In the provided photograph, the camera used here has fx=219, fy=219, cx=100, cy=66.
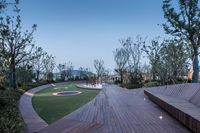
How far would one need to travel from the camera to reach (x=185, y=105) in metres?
5.54

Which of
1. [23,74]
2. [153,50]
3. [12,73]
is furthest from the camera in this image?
[23,74]

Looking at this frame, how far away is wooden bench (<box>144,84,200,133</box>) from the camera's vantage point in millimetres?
4156

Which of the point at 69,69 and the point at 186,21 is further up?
the point at 186,21

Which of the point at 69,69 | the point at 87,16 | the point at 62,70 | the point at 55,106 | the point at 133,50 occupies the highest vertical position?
the point at 87,16

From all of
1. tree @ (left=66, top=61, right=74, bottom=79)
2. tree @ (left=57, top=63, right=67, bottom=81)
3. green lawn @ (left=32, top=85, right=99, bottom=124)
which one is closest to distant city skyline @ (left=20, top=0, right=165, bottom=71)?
green lawn @ (left=32, top=85, right=99, bottom=124)

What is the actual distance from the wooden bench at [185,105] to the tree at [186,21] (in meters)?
4.54

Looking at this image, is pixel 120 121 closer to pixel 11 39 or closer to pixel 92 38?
pixel 11 39

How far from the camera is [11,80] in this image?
1508cm

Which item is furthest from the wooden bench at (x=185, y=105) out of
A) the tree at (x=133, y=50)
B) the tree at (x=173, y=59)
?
the tree at (x=133, y=50)

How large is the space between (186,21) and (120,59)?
14.1 m

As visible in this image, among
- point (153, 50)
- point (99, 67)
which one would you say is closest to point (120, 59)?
point (99, 67)

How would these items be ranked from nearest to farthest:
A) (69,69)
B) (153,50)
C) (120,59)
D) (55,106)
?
(55,106), (153,50), (120,59), (69,69)

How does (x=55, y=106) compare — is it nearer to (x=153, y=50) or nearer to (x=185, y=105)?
(x=185, y=105)

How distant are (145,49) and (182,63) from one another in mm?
4933
